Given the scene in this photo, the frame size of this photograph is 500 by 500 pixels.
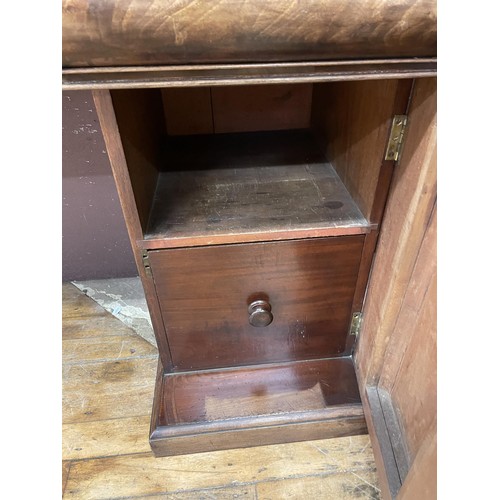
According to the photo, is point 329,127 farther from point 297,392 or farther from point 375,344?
point 297,392

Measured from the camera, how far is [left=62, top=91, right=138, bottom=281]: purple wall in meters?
0.97

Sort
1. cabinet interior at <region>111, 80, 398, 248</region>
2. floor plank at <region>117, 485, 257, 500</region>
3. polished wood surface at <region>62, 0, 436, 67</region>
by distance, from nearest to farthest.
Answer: polished wood surface at <region>62, 0, 436, 67</region> → cabinet interior at <region>111, 80, 398, 248</region> → floor plank at <region>117, 485, 257, 500</region>

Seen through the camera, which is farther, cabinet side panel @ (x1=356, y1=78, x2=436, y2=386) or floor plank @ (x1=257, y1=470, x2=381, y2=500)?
floor plank @ (x1=257, y1=470, x2=381, y2=500)

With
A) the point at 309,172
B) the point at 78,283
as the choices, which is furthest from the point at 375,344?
the point at 78,283

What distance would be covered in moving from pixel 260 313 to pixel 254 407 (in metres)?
0.25

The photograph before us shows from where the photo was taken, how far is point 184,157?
861 mm

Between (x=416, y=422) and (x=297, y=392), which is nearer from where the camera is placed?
(x=416, y=422)

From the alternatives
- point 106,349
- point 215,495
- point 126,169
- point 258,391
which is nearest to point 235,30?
point 126,169

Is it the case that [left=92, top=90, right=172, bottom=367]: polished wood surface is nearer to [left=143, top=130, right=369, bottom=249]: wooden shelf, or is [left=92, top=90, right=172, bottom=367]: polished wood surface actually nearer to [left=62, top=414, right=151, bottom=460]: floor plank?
[left=143, top=130, right=369, bottom=249]: wooden shelf

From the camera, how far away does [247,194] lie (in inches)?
29.0

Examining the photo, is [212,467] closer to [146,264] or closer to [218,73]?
[146,264]

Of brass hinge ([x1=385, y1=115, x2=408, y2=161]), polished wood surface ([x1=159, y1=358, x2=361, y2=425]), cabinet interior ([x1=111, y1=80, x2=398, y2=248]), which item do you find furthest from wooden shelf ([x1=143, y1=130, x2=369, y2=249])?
polished wood surface ([x1=159, y1=358, x2=361, y2=425])

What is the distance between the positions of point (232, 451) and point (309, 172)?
617mm

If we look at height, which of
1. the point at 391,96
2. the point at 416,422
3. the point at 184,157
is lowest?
the point at 416,422
